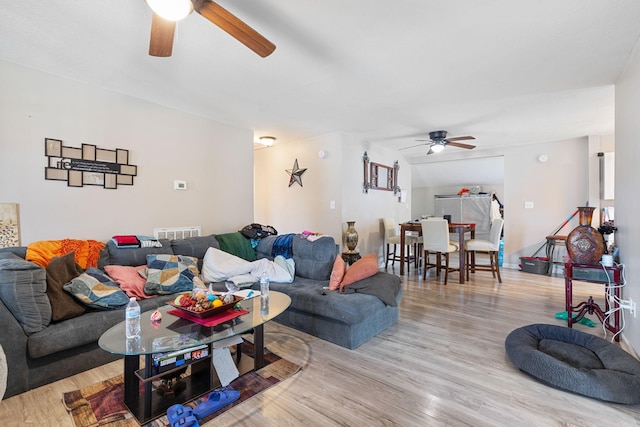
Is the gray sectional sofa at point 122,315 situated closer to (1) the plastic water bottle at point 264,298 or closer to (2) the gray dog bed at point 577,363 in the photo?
(1) the plastic water bottle at point 264,298

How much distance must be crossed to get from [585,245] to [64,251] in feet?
14.9

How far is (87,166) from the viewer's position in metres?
2.96

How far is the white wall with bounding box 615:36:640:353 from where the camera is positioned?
2.24 m

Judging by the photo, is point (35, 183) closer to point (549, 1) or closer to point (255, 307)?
point (255, 307)

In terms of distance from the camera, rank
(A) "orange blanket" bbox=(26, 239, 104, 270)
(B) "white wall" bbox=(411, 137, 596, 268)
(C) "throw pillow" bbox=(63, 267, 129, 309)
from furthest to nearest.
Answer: (B) "white wall" bbox=(411, 137, 596, 268), (A) "orange blanket" bbox=(26, 239, 104, 270), (C) "throw pillow" bbox=(63, 267, 129, 309)

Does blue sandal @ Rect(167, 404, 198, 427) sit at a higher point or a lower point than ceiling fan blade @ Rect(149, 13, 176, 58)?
lower

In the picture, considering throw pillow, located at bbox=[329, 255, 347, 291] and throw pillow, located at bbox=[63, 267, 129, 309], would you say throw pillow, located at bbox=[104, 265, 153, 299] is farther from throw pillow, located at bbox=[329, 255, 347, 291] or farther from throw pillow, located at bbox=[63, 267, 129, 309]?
throw pillow, located at bbox=[329, 255, 347, 291]

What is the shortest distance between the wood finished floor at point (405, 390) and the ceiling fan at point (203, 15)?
212 cm

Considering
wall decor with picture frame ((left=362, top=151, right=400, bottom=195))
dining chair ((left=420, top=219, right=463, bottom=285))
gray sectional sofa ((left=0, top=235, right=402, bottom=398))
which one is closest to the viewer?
gray sectional sofa ((left=0, top=235, right=402, bottom=398))

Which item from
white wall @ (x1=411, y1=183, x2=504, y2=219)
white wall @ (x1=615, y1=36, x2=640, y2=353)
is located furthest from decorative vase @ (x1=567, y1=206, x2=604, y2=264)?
white wall @ (x1=411, y1=183, x2=504, y2=219)

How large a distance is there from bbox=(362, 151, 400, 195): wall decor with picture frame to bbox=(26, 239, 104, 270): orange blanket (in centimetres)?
388

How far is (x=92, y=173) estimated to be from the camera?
3.00 metres

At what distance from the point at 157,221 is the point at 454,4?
3483mm

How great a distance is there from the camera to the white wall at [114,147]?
259 centimetres
